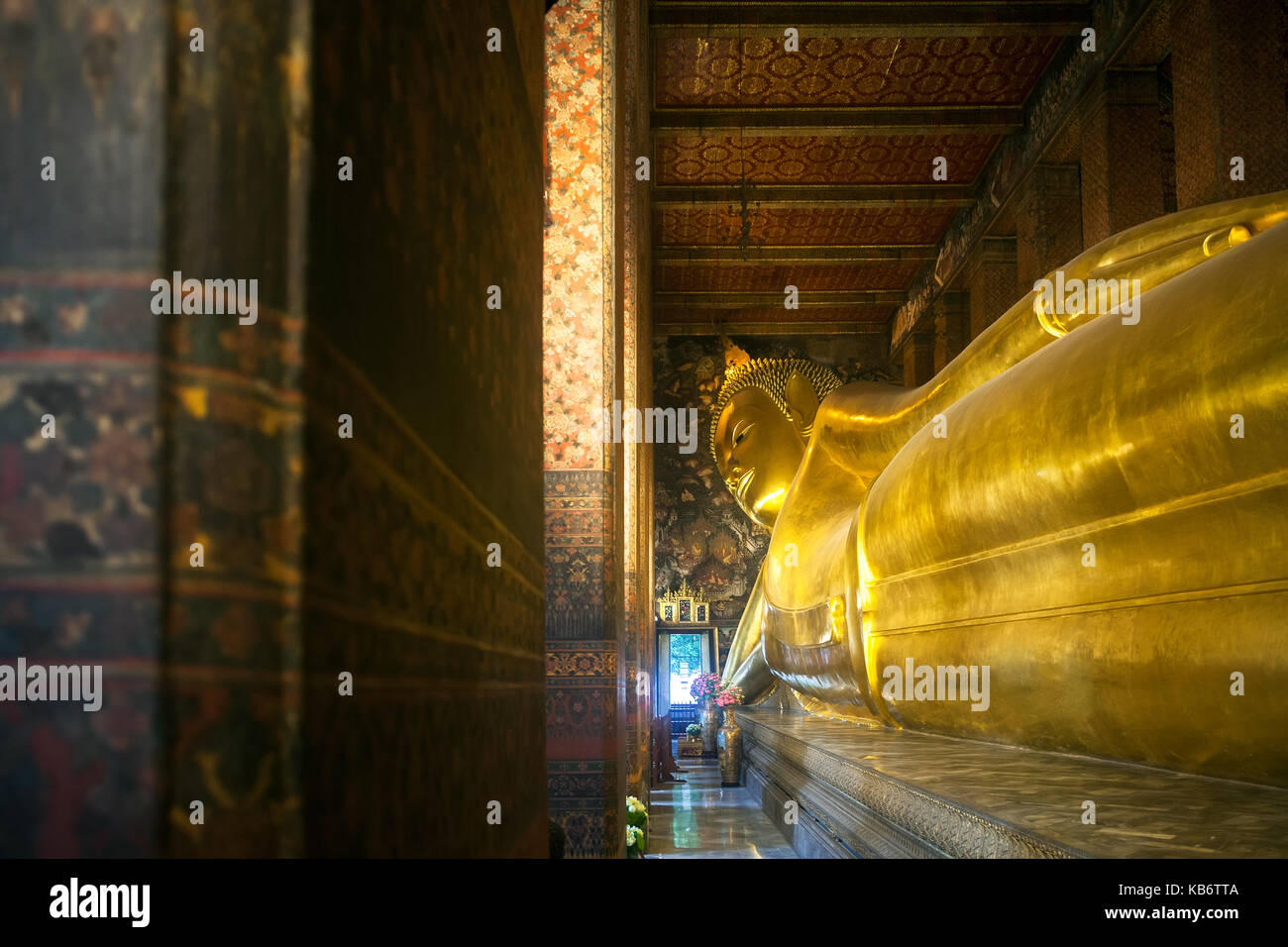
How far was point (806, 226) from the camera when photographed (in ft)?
36.9

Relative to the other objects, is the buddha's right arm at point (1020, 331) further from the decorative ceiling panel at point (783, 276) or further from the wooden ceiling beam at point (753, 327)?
the wooden ceiling beam at point (753, 327)

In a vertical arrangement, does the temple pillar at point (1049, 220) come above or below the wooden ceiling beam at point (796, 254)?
below

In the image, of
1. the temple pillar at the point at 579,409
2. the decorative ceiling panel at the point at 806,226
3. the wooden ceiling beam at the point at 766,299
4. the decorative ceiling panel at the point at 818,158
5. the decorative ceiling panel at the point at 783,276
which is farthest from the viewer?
the wooden ceiling beam at the point at 766,299

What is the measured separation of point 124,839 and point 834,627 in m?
3.93

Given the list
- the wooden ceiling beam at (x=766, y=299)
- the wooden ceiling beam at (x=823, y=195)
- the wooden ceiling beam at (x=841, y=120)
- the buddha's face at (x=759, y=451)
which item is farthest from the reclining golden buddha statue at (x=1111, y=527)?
the wooden ceiling beam at (x=766, y=299)

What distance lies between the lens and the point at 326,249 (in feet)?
1.21

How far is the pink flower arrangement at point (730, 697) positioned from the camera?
7.72 metres

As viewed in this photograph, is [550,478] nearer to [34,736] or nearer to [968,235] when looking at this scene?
[34,736]

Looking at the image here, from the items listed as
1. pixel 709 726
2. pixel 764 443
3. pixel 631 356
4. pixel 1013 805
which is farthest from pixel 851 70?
pixel 1013 805

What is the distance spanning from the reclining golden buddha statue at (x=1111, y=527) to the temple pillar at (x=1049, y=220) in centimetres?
553

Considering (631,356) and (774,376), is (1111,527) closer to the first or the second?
(631,356)

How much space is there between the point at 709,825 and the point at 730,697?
2.19 meters

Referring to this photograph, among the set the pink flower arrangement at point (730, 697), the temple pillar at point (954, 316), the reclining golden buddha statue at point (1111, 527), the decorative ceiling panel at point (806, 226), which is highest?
the decorative ceiling panel at point (806, 226)
